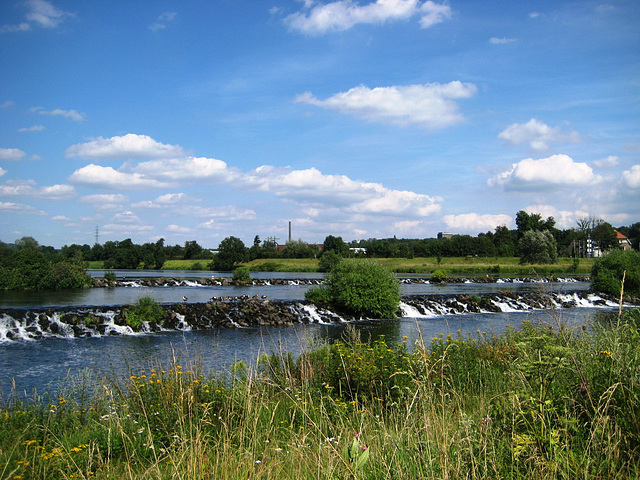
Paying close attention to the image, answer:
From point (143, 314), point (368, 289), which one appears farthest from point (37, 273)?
point (368, 289)

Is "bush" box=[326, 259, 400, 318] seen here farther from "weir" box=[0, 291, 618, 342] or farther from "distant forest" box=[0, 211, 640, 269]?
"distant forest" box=[0, 211, 640, 269]

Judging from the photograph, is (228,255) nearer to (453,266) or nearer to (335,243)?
(335,243)

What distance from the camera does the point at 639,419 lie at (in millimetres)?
3182

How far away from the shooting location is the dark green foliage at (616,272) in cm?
3341

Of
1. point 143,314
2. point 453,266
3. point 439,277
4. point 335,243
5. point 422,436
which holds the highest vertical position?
point 335,243

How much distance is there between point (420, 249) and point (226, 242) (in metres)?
41.7

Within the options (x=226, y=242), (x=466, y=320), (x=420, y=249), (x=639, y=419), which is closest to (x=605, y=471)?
(x=639, y=419)

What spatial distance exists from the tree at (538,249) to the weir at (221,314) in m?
42.8

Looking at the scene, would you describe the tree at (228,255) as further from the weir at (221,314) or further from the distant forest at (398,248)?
the weir at (221,314)

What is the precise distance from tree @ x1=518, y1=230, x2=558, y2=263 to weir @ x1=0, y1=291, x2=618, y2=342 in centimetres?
4275

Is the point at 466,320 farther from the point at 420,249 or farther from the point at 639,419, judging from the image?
the point at 420,249

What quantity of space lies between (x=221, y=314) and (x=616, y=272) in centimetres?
3123

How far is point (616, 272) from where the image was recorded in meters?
35.7

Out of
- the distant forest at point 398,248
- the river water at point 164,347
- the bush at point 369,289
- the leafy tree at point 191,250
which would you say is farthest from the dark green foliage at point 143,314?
the leafy tree at point 191,250
